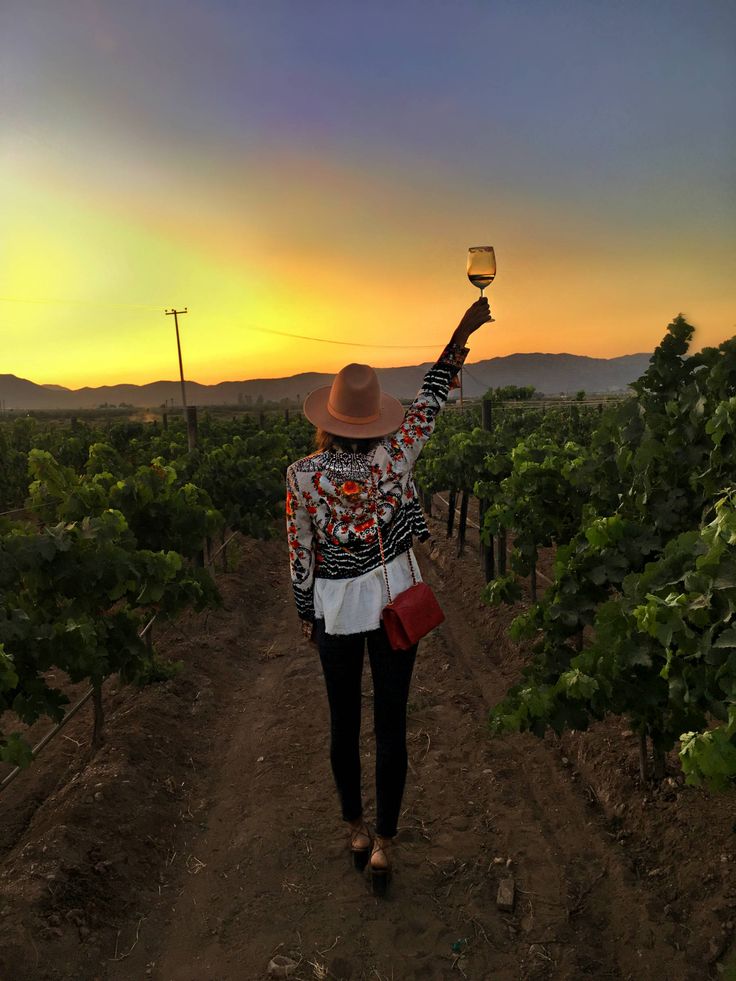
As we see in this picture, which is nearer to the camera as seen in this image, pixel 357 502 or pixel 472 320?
pixel 357 502

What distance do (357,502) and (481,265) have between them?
1.26m

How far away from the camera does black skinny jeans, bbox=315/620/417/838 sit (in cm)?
312

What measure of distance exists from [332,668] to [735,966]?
1.81m

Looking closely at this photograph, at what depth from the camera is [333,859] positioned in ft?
12.2

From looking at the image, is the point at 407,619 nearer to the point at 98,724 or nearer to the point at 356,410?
the point at 356,410

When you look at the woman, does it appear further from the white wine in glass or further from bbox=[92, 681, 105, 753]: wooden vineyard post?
bbox=[92, 681, 105, 753]: wooden vineyard post

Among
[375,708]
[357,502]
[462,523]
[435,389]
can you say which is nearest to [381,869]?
[375,708]

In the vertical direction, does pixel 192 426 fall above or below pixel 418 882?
above

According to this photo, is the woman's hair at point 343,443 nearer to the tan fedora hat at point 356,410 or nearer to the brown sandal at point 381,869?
the tan fedora hat at point 356,410

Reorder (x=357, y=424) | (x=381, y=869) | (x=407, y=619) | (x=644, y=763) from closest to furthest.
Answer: (x=407, y=619) → (x=357, y=424) → (x=381, y=869) → (x=644, y=763)

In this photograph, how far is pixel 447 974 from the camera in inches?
116

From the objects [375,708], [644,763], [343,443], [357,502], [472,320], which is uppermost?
[472,320]

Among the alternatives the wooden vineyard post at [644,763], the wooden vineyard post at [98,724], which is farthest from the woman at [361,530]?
the wooden vineyard post at [98,724]

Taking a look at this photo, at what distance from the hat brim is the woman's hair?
3 cm
